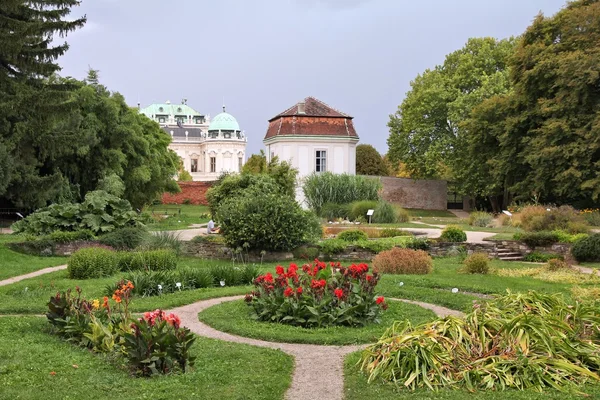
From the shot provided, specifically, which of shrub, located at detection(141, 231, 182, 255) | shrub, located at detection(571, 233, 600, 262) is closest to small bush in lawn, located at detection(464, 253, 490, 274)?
shrub, located at detection(571, 233, 600, 262)

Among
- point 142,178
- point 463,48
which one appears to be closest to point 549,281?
point 142,178

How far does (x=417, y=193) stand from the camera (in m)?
49.2

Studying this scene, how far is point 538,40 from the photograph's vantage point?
35.1 meters

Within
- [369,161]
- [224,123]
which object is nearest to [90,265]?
[369,161]

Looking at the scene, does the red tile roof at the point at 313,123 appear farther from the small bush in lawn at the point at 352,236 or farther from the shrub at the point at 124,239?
the shrub at the point at 124,239

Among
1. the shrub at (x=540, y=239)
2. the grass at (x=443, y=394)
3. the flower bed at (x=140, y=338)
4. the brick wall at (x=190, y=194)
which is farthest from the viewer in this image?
the brick wall at (x=190, y=194)

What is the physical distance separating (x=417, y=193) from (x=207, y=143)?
7502 cm

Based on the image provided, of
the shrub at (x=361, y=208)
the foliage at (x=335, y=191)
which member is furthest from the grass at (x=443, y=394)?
the foliage at (x=335, y=191)

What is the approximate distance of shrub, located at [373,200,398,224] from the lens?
32.0 meters

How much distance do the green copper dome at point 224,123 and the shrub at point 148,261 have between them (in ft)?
349

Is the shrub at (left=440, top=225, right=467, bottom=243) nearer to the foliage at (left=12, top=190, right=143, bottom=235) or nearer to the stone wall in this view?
the foliage at (left=12, top=190, right=143, bottom=235)

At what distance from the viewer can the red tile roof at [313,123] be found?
42844mm

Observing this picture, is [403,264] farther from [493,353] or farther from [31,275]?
[493,353]

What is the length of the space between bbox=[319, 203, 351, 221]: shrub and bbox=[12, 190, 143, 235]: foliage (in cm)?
1365
